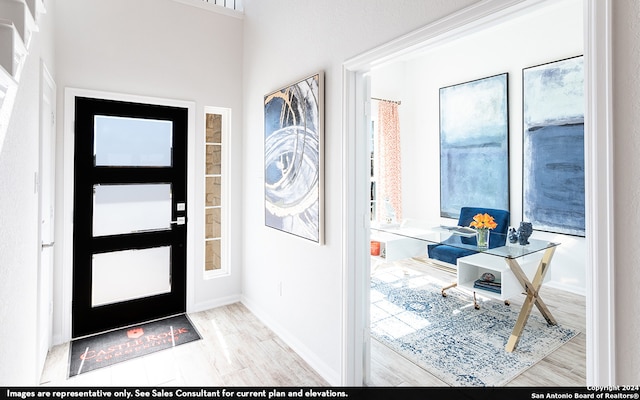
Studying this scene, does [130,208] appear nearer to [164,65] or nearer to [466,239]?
[164,65]

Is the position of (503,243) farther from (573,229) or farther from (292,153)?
(292,153)

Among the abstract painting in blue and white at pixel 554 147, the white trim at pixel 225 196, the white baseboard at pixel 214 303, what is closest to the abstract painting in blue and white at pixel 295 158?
the white trim at pixel 225 196

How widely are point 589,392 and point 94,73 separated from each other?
382 centimetres

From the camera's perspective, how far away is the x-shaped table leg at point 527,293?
2.70 meters

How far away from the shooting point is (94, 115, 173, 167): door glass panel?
9.86 ft

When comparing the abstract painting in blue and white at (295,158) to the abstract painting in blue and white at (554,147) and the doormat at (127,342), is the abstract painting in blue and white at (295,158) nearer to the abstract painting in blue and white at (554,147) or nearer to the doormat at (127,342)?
the doormat at (127,342)

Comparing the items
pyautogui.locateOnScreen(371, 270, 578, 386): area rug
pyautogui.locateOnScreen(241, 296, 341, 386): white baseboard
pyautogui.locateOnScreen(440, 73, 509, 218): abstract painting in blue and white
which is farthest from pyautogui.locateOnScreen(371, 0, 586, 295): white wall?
pyautogui.locateOnScreen(241, 296, 341, 386): white baseboard

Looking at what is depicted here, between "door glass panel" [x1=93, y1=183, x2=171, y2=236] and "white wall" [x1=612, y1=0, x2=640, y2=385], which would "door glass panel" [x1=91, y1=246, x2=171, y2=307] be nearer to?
"door glass panel" [x1=93, y1=183, x2=171, y2=236]

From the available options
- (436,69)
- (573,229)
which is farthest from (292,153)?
(436,69)

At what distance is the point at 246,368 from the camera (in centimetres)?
→ 244

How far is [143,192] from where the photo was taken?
3.21 metres

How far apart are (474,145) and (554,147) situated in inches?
41.8

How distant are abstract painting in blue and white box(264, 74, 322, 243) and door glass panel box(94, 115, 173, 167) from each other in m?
1.05

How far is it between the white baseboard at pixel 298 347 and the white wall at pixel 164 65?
1.76 feet
